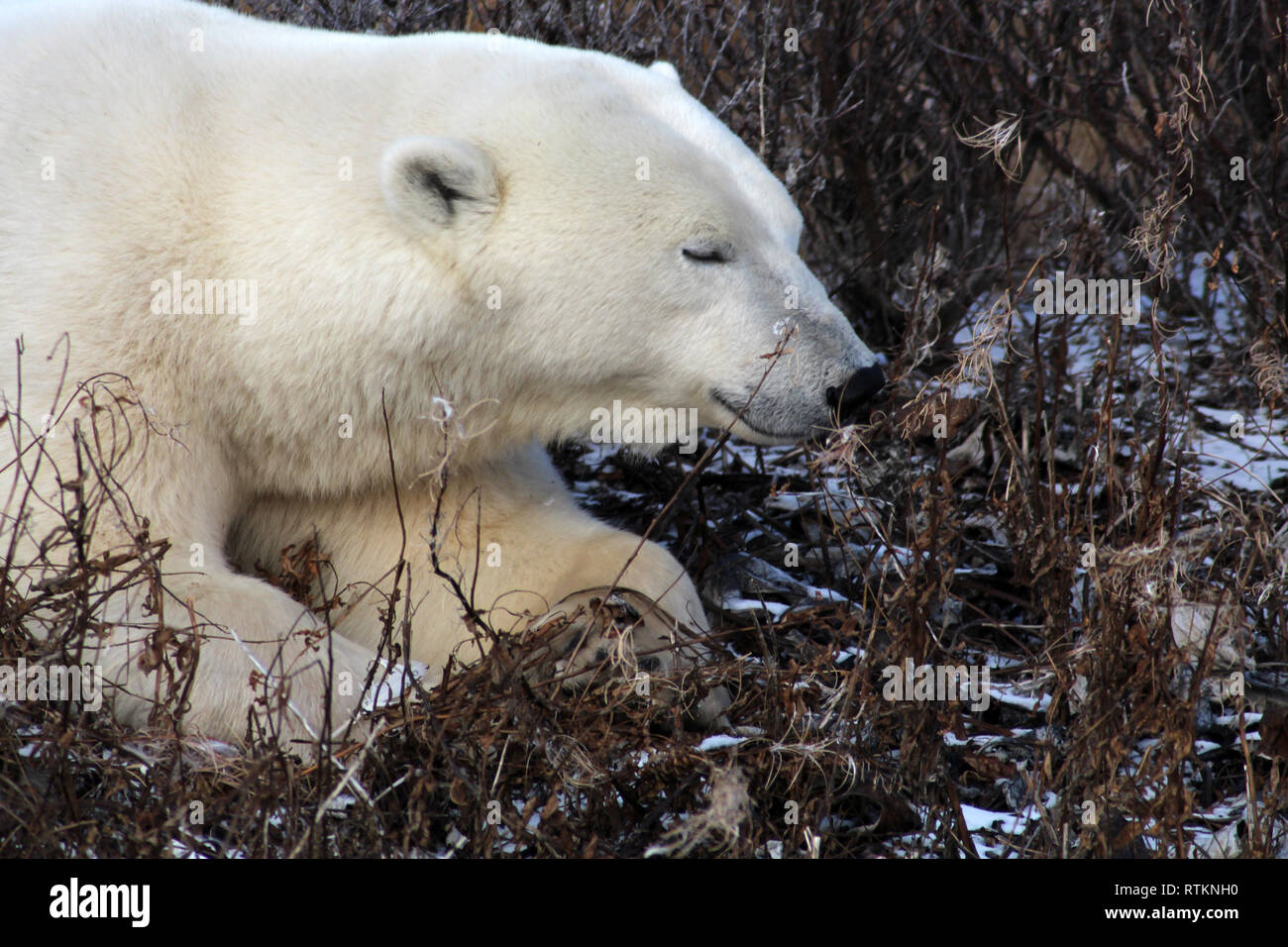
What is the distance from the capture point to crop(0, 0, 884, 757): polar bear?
1.98 metres

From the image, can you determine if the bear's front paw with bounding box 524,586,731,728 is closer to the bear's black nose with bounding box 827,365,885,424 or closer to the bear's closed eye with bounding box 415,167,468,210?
the bear's black nose with bounding box 827,365,885,424

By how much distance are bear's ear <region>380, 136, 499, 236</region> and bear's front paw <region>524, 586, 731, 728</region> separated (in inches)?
26.1

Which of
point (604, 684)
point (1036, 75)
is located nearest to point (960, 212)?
point (1036, 75)

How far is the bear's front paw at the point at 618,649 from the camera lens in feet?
6.50

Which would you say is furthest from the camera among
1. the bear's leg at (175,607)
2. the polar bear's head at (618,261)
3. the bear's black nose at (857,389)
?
the bear's black nose at (857,389)

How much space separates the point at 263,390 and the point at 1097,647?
139 cm

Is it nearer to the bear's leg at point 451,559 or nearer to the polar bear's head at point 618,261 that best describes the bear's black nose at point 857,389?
the polar bear's head at point 618,261

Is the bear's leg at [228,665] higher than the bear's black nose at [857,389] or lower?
lower

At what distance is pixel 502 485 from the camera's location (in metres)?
2.44

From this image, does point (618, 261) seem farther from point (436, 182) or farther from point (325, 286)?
point (325, 286)

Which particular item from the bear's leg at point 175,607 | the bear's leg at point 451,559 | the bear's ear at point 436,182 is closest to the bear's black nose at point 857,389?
the bear's leg at point 451,559

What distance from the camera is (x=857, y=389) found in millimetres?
2168

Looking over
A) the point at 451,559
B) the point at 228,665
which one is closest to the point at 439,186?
the point at 451,559
